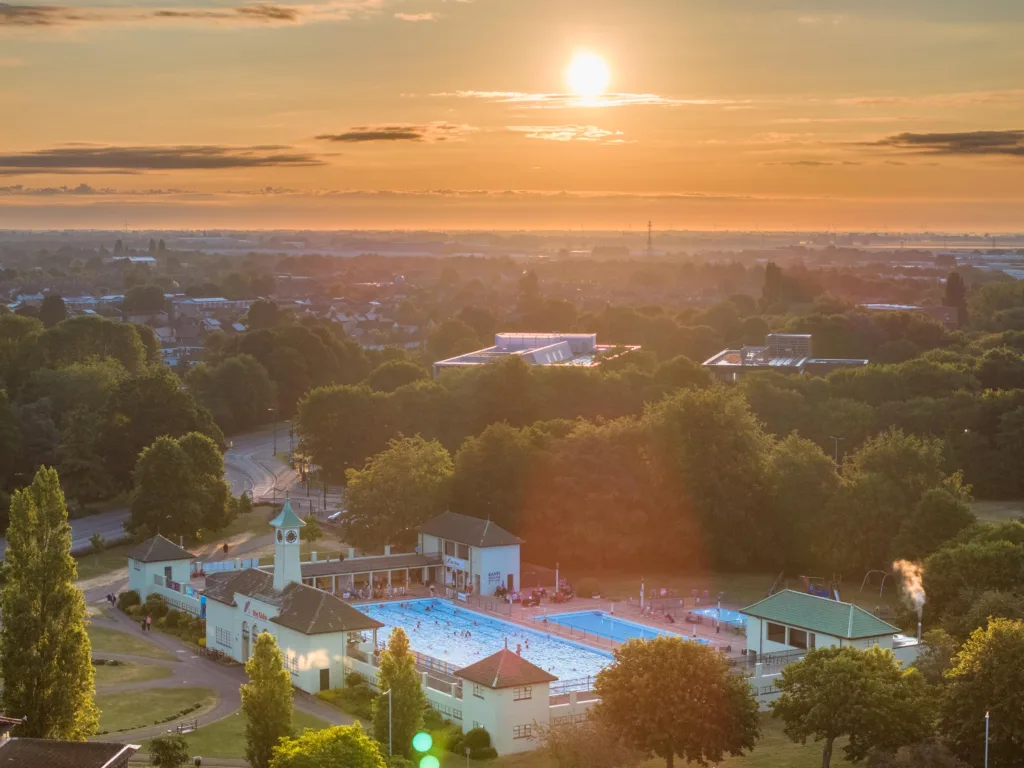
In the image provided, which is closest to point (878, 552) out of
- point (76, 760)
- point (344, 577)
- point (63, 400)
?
point (344, 577)

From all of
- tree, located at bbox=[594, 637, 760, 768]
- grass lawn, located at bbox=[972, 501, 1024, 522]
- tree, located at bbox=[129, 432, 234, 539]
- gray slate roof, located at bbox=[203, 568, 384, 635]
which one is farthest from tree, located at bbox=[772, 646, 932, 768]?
tree, located at bbox=[129, 432, 234, 539]

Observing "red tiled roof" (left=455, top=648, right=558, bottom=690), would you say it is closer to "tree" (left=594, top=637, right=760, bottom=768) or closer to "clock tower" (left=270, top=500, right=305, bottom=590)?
"tree" (left=594, top=637, right=760, bottom=768)

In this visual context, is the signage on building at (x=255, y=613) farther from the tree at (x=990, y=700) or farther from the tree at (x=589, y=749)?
the tree at (x=990, y=700)

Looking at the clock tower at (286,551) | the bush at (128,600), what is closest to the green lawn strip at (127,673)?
the clock tower at (286,551)

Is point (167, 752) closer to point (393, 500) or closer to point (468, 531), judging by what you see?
point (468, 531)

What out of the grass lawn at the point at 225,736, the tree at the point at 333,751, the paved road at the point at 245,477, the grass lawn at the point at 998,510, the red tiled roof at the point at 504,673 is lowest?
the paved road at the point at 245,477

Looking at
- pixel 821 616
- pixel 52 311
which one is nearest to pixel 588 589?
pixel 821 616

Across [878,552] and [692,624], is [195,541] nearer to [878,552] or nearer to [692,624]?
[692,624]
